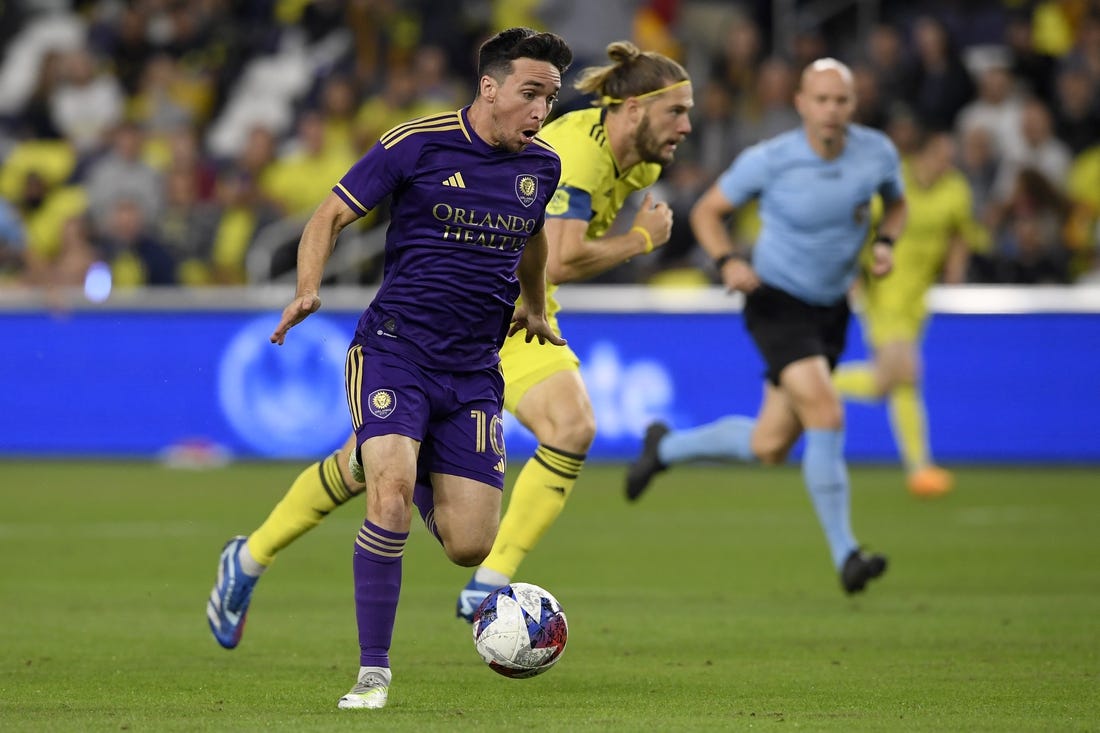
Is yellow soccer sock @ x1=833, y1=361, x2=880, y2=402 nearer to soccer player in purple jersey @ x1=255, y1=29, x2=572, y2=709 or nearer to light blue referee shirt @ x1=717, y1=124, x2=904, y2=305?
light blue referee shirt @ x1=717, y1=124, x2=904, y2=305

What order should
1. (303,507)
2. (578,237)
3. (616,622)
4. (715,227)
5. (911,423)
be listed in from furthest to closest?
(911,423) < (715,227) < (616,622) < (578,237) < (303,507)

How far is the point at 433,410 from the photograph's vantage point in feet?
21.1

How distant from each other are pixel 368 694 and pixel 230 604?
1.44 m

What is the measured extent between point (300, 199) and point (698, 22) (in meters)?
4.91

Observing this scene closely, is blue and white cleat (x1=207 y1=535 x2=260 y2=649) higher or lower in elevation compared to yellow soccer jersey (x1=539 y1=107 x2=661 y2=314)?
lower

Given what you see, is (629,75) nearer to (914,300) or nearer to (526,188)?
(526,188)

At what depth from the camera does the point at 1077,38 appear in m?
19.1

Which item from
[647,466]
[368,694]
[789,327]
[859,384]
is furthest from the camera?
[859,384]

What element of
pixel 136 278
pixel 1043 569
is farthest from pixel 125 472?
pixel 1043 569

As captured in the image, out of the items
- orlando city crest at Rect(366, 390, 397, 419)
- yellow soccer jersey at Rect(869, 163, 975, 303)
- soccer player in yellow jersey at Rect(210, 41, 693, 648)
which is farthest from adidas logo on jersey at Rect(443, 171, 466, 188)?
yellow soccer jersey at Rect(869, 163, 975, 303)

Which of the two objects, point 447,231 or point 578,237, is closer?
point 447,231

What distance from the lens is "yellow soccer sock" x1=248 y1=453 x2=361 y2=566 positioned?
6957mm

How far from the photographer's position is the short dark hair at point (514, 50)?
6312 mm

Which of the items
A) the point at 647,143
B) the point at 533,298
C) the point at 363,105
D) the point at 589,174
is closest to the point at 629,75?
the point at 647,143
